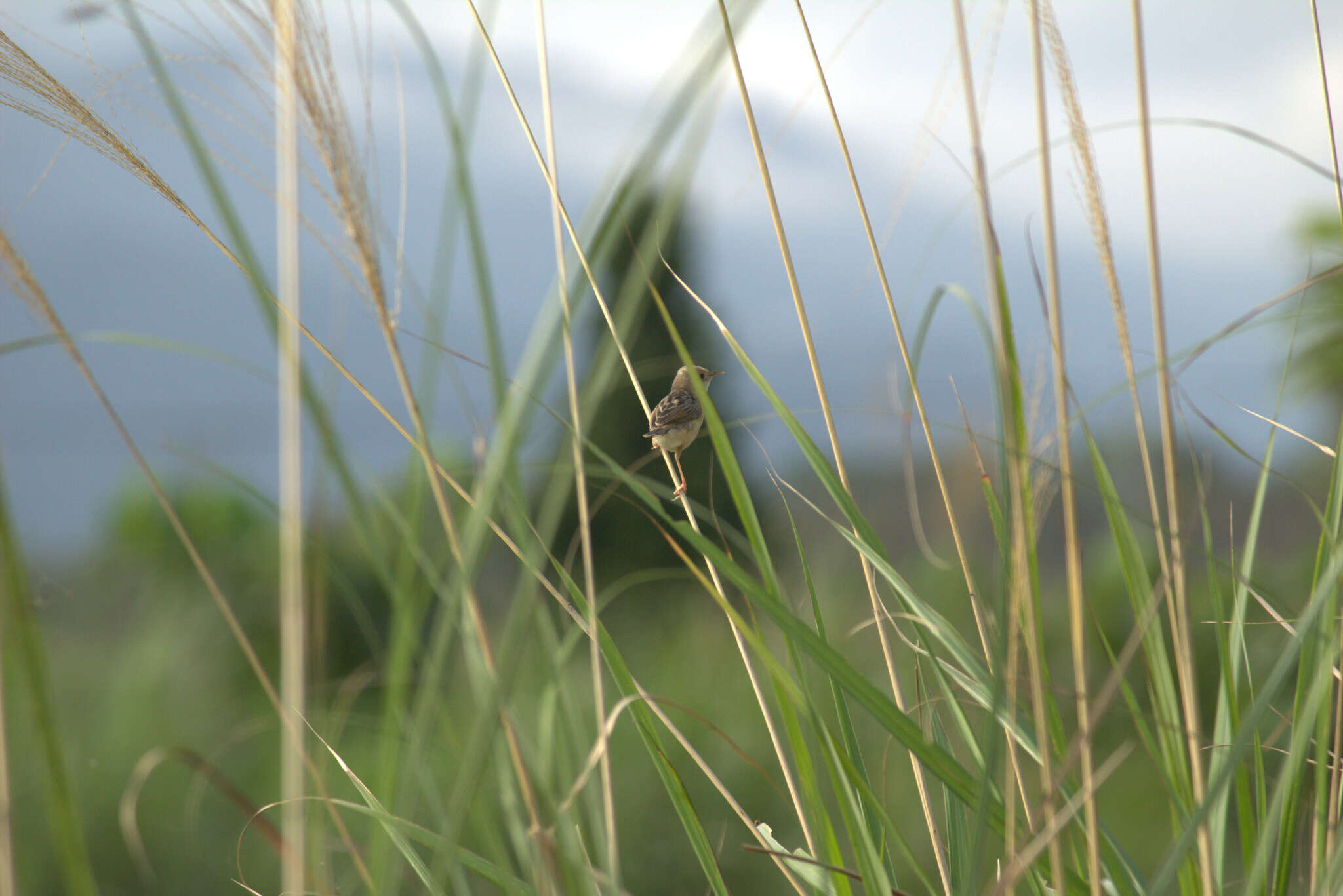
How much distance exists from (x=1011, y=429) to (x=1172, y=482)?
0.88 ft

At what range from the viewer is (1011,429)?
3.08ft

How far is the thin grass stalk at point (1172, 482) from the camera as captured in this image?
1.03m

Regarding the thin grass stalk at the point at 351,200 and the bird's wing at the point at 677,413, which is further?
the bird's wing at the point at 677,413

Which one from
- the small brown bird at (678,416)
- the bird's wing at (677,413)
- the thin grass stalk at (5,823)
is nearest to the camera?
the thin grass stalk at (5,823)

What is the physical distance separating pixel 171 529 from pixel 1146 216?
7.01 metres

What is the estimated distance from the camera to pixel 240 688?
184 inches

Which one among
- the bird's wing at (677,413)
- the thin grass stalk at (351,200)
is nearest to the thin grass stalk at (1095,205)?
the thin grass stalk at (351,200)

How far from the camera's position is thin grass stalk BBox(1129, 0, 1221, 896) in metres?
1.03

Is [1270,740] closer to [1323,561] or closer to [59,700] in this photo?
[1323,561]

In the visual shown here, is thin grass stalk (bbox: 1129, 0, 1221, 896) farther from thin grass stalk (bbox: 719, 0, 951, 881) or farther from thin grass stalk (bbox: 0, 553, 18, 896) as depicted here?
thin grass stalk (bbox: 0, 553, 18, 896)

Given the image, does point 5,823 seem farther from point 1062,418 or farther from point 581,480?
point 1062,418

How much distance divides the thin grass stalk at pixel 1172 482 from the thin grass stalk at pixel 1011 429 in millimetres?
170

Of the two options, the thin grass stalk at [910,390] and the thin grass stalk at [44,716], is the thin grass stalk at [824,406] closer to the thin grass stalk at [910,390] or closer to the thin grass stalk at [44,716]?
the thin grass stalk at [910,390]

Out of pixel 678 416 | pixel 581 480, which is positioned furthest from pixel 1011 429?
pixel 678 416
